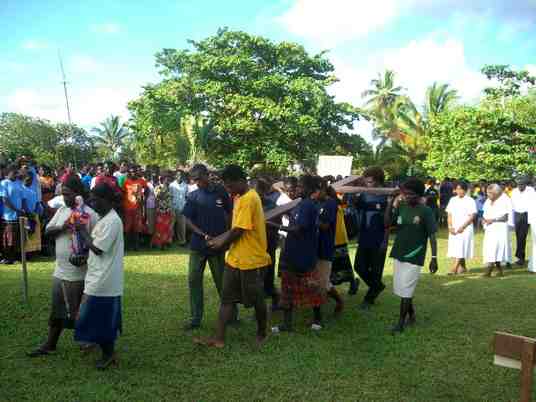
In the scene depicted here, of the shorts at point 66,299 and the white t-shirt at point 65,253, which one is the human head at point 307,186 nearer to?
the white t-shirt at point 65,253

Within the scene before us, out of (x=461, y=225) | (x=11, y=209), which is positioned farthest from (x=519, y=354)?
(x=11, y=209)

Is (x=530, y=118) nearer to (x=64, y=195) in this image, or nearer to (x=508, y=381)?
(x=508, y=381)

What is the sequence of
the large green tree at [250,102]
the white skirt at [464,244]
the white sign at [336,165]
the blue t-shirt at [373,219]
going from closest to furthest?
the blue t-shirt at [373,219] → the white skirt at [464,244] → the white sign at [336,165] → the large green tree at [250,102]

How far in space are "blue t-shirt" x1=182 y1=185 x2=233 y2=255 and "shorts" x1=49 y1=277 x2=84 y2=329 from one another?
1.43 meters

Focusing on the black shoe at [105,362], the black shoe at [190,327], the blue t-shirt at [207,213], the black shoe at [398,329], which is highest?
the blue t-shirt at [207,213]

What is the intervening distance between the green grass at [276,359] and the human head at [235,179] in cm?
165

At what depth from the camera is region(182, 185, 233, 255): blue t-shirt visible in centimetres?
580

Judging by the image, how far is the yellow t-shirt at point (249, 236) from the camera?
503 cm

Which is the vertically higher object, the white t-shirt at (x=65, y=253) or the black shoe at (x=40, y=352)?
the white t-shirt at (x=65, y=253)

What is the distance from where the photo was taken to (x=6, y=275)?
8.34 m

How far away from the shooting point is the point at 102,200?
445 cm

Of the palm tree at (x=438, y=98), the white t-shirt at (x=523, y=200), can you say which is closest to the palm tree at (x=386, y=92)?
the palm tree at (x=438, y=98)

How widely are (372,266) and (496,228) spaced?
4.47 meters

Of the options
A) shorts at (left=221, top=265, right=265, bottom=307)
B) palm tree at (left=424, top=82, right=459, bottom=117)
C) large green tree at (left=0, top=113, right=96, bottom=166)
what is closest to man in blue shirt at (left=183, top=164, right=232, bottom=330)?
shorts at (left=221, top=265, right=265, bottom=307)
